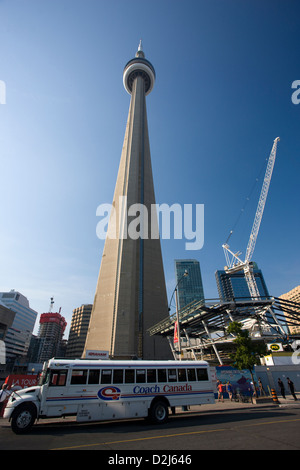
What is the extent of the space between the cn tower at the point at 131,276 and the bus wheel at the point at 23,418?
3641 cm

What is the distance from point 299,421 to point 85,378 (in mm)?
10245

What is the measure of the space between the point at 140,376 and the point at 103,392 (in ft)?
Result: 6.65

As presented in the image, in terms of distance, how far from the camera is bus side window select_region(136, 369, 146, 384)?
1180 cm

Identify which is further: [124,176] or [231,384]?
[124,176]

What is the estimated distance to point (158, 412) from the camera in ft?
38.1

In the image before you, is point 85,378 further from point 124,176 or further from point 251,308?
point 124,176

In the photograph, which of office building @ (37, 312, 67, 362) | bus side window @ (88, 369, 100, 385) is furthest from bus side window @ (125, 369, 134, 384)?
office building @ (37, 312, 67, 362)

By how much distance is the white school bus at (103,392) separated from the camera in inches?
384

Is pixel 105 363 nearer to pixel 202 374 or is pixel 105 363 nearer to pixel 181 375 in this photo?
pixel 181 375

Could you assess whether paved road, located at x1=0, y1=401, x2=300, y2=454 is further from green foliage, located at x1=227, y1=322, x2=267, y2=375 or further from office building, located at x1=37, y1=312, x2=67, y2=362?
office building, located at x1=37, y1=312, x2=67, y2=362

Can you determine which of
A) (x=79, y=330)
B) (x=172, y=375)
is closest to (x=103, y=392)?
(x=172, y=375)

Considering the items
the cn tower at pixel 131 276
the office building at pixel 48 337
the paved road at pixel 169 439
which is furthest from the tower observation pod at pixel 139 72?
the office building at pixel 48 337
